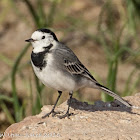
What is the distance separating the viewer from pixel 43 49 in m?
5.08

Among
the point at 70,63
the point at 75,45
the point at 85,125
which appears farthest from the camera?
the point at 75,45

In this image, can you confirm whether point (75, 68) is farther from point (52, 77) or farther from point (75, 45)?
point (75, 45)

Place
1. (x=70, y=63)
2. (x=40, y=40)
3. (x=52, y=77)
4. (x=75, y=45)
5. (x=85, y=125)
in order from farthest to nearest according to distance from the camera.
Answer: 1. (x=75, y=45)
2. (x=70, y=63)
3. (x=40, y=40)
4. (x=52, y=77)
5. (x=85, y=125)

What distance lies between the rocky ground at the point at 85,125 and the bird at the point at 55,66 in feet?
0.45

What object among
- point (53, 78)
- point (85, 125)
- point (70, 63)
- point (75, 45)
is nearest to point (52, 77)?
point (53, 78)

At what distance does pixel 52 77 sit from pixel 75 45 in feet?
Answer: 17.9

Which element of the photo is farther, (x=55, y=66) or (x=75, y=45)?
(x=75, y=45)

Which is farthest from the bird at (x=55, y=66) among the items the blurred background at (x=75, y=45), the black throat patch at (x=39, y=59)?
the blurred background at (x=75, y=45)

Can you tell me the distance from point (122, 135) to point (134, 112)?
87 centimetres

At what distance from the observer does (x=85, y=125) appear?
4699mm

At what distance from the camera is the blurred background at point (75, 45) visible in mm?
6836

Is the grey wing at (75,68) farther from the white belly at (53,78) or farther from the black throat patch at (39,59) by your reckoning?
the black throat patch at (39,59)

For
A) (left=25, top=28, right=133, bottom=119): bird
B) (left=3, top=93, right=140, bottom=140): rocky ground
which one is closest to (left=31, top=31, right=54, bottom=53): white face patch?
(left=25, top=28, right=133, bottom=119): bird

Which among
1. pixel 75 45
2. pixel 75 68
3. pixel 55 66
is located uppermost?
pixel 55 66
